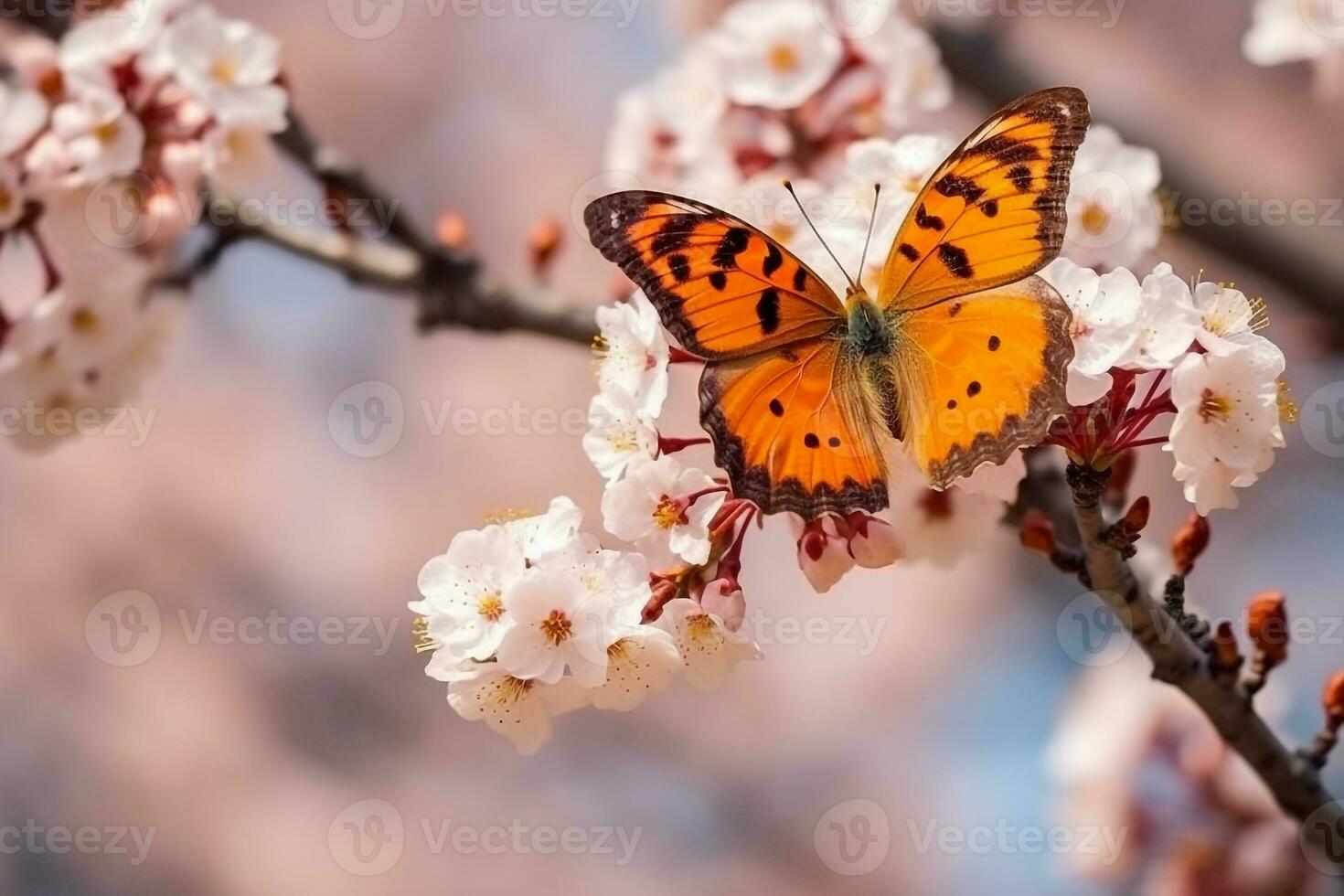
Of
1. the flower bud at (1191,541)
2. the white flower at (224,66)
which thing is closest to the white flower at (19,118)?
the white flower at (224,66)

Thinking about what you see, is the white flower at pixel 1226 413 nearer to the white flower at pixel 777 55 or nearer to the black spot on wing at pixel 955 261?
the black spot on wing at pixel 955 261

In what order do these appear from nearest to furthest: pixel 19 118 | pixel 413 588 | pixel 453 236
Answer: pixel 19 118, pixel 453 236, pixel 413 588

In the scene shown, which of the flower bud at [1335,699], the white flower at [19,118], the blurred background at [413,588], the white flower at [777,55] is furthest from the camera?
the blurred background at [413,588]

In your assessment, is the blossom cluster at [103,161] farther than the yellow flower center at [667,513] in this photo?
Yes

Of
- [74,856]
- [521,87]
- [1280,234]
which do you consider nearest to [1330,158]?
[1280,234]

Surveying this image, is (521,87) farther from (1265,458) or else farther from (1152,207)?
(1265,458)

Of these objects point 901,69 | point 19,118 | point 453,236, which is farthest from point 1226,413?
point 19,118

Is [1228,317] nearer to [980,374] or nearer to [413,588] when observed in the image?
[980,374]
